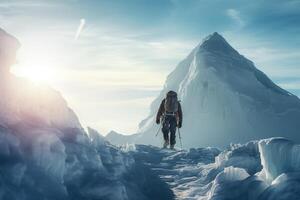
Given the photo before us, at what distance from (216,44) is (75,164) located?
127470mm

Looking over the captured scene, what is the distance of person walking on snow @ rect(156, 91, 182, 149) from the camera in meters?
34.0

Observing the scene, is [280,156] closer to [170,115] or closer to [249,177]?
[249,177]

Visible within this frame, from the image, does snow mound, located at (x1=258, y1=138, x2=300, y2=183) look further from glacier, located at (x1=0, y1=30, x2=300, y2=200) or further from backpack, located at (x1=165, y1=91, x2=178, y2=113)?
backpack, located at (x1=165, y1=91, x2=178, y2=113)

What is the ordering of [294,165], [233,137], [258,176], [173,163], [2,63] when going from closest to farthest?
[294,165] → [258,176] → [2,63] → [173,163] → [233,137]

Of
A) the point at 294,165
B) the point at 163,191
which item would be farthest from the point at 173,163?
the point at 294,165

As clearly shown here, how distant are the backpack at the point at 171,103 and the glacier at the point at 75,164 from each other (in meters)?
11.5

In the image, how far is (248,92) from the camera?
17488cm

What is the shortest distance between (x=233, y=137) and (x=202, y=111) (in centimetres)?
1243

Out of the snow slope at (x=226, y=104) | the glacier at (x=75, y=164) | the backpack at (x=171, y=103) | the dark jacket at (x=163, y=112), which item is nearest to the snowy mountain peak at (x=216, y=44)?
the snow slope at (x=226, y=104)

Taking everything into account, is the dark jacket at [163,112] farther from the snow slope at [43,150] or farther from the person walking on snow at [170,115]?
the snow slope at [43,150]

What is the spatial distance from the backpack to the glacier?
37.8ft

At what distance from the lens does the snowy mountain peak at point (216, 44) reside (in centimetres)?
17734

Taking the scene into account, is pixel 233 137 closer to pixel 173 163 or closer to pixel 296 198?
pixel 173 163

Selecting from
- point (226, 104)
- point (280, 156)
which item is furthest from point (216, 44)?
point (280, 156)
